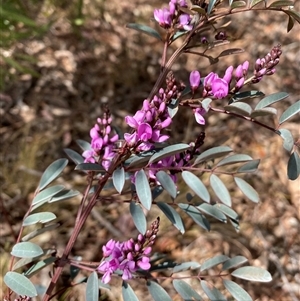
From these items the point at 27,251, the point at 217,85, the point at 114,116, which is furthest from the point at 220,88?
the point at 114,116

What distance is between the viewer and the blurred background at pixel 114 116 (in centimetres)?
177

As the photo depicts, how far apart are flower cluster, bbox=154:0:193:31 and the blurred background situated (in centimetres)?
70

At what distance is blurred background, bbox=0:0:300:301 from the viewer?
5.82 feet

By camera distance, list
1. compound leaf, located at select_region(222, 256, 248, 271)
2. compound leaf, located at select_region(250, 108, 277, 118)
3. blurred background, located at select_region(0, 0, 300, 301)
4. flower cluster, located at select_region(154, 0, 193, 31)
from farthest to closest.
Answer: blurred background, located at select_region(0, 0, 300, 301)
compound leaf, located at select_region(222, 256, 248, 271)
flower cluster, located at select_region(154, 0, 193, 31)
compound leaf, located at select_region(250, 108, 277, 118)

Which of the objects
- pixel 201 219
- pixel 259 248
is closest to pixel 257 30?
pixel 259 248

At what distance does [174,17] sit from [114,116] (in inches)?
55.4

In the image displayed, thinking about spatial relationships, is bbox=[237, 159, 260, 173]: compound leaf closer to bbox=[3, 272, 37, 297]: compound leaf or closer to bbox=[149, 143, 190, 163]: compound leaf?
bbox=[149, 143, 190, 163]: compound leaf

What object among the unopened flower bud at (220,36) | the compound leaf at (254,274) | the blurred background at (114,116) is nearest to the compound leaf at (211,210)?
the compound leaf at (254,274)

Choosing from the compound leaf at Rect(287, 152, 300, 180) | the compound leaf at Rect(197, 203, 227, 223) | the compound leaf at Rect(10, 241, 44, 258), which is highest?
the compound leaf at Rect(287, 152, 300, 180)

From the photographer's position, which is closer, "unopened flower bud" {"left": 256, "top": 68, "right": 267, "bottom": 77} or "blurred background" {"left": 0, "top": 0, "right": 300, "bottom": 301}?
"unopened flower bud" {"left": 256, "top": 68, "right": 267, "bottom": 77}

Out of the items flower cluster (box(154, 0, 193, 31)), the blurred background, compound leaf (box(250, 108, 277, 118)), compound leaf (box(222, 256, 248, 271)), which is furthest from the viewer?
the blurred background

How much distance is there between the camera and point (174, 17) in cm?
88

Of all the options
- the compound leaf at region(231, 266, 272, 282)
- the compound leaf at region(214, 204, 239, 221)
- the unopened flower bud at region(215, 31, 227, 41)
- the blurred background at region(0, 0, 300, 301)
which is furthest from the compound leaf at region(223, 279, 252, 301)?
the blurred background at region(0, 0, 300, 301)

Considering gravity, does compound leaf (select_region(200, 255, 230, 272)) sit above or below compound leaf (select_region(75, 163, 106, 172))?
below
